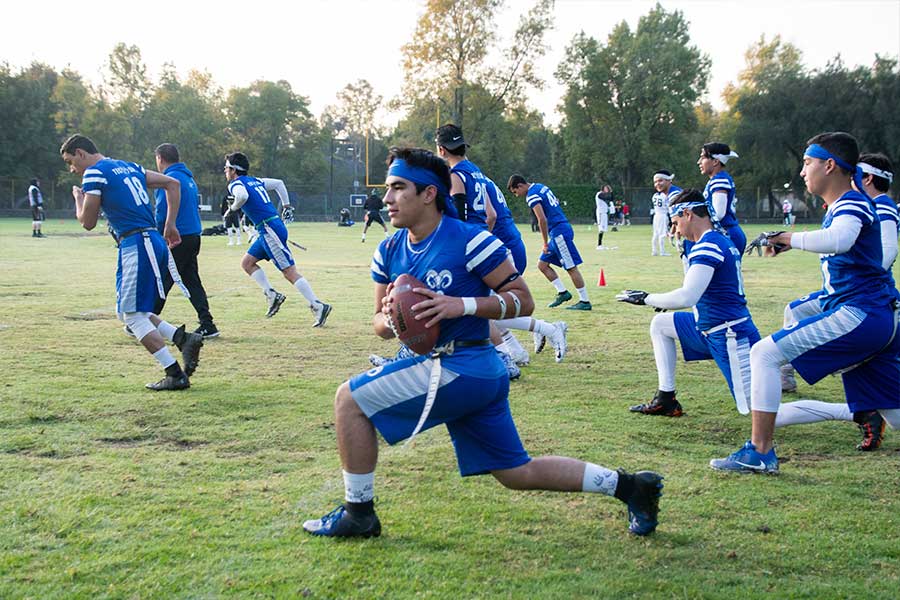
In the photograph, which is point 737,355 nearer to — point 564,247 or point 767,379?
point 767,379

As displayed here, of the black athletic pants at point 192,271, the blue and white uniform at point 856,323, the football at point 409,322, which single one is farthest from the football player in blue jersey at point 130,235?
the blue and white uniform at point 856,323

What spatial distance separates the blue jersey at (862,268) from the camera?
4.98 metres

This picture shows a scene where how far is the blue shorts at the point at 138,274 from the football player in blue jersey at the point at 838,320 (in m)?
4.98

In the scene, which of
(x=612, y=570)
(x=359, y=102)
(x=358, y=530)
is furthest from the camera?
(x=359, y=102)

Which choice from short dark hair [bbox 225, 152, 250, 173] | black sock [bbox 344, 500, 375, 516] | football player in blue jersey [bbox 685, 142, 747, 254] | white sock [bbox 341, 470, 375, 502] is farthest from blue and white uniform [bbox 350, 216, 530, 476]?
short dark hair [bbox 225, 152, 250, 173]

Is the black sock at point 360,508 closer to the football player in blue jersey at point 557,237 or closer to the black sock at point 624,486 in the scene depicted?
the black sock at point 624,486

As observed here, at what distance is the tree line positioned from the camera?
59.9 metres

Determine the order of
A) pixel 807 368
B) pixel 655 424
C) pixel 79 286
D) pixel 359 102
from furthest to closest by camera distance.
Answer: pixel 359 102 → pixel 79 286 → pixel 655 424 → pixel 807 368

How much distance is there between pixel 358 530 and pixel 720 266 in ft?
10.9

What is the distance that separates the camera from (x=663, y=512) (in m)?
4.42

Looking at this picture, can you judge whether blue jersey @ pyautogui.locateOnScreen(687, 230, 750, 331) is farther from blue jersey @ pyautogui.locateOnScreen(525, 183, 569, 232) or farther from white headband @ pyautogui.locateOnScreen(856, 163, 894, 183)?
blue jersey @ pyautogui.locateOnScreen(525, 183, 569, 232)

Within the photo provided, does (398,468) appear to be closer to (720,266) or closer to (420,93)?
(720,266)

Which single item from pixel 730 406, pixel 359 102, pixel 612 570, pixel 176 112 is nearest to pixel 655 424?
pixel 730 406

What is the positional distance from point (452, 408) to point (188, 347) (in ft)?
15.2
